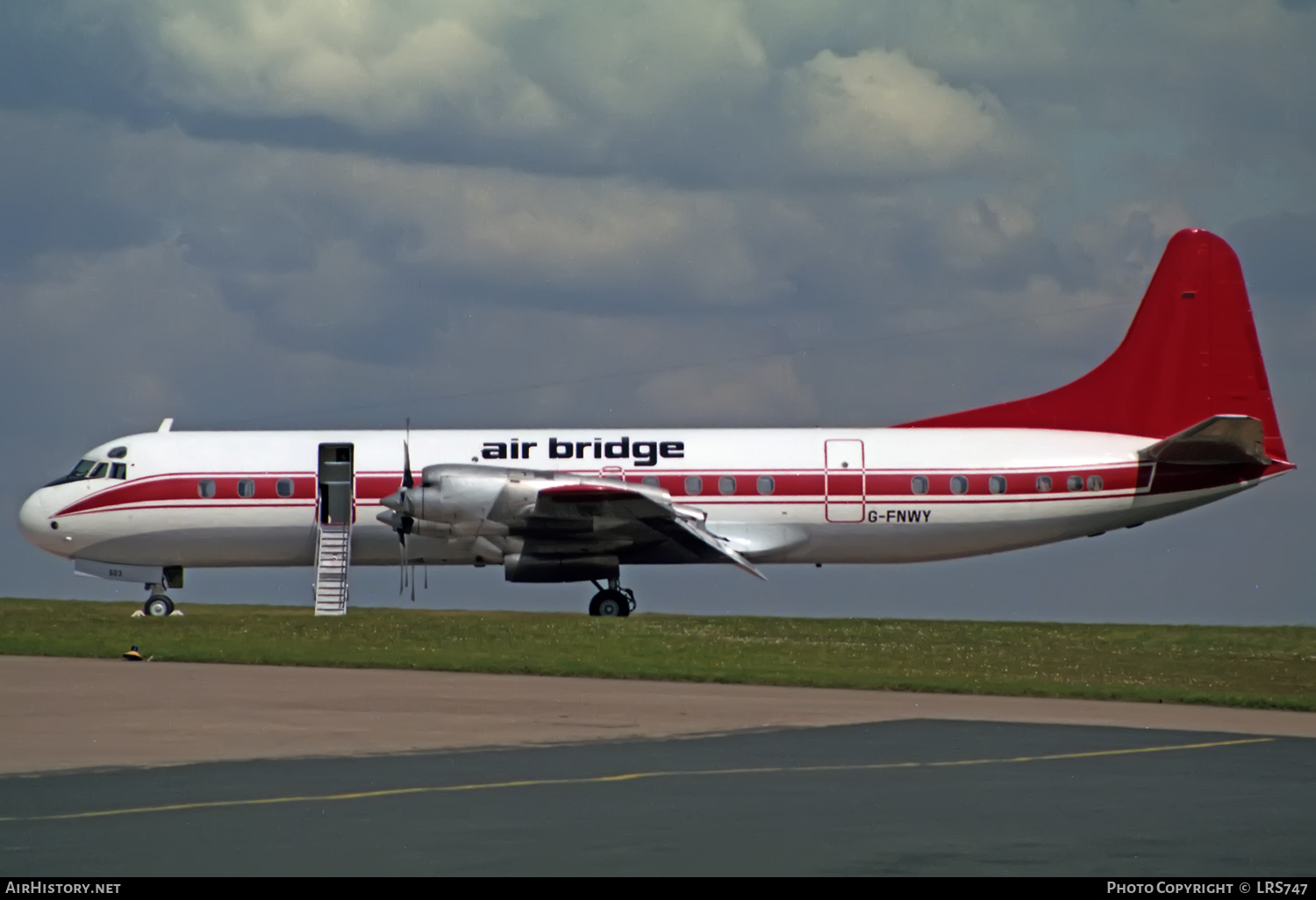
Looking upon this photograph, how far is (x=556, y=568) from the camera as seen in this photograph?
38438mm

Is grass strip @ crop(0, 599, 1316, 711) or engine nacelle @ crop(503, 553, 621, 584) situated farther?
engine nacelle @ crop(503, 553, 621, 584)

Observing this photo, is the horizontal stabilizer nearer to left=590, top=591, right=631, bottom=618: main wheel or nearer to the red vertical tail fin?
the red vertical tail fin

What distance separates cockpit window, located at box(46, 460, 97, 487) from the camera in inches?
1561

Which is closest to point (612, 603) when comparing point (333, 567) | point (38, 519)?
point (333, 567)

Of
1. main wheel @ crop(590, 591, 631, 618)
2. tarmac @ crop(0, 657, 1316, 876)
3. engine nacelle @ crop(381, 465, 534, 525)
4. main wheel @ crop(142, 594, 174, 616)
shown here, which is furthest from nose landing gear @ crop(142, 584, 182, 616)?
tarmac @ crop(0, 657, 1316, 876)

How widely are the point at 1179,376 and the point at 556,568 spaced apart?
15.4 m

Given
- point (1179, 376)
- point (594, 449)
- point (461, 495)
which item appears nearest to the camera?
point (461, 495)

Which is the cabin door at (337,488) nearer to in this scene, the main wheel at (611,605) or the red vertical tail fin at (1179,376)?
the main wheel at (611,605)

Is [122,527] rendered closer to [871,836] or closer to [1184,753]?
[1184,753]

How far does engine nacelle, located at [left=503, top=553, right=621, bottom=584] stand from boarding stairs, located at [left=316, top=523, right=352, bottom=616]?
3507 millimetres

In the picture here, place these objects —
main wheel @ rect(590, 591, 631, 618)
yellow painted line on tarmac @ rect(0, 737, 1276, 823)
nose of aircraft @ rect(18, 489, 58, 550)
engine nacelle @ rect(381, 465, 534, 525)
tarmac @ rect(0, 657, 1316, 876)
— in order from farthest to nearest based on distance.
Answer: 1. nose of aircraft @ rect(18, 489, 58, 550)
2. main wheel @ rect(590, 591, 631, 618)
3. engine nacelle @ rect(381, 465, 534, 525)
4. yellow painted line on tarmac @ rect(0, 737, 1276, 823)
5. tarmac @ rect(0, 657, 1316, 876)

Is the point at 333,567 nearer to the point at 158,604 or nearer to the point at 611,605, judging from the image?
the point at 158,604

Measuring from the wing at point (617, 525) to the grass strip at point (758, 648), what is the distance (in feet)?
5.15
